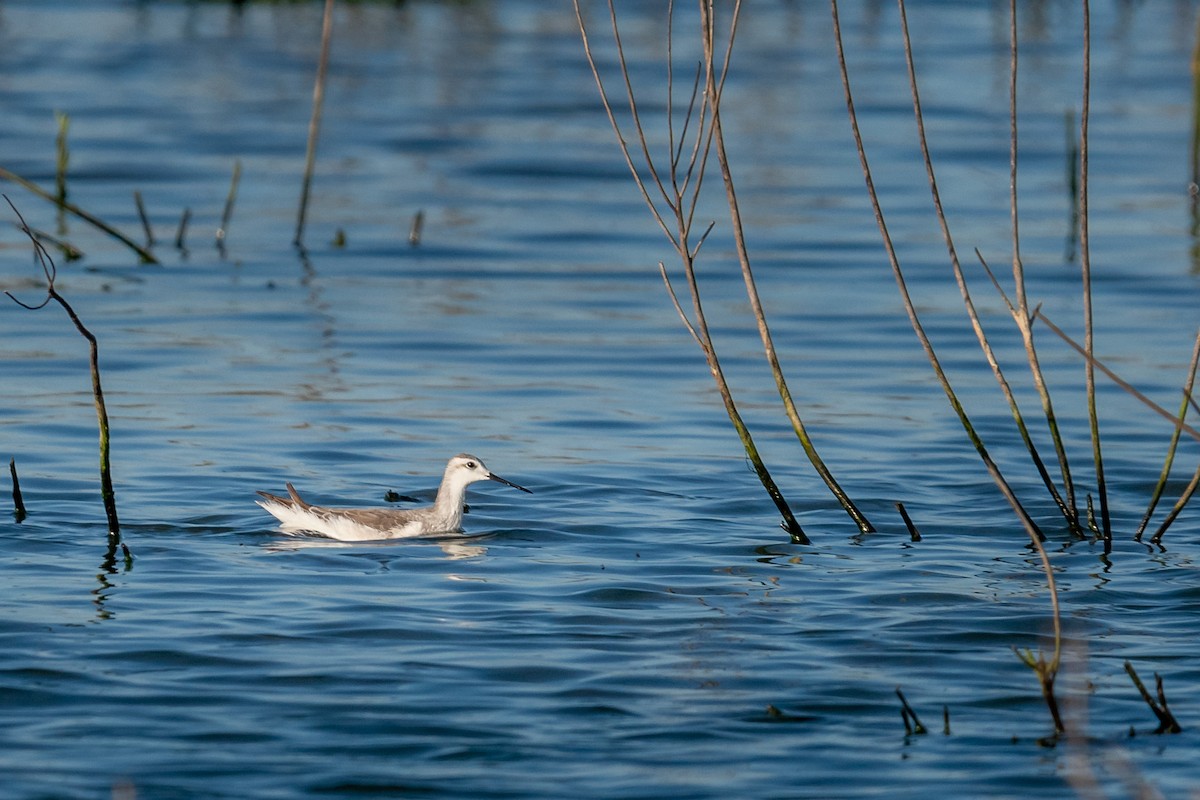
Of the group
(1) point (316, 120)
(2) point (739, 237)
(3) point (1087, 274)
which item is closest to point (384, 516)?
(2) point (739, 237)

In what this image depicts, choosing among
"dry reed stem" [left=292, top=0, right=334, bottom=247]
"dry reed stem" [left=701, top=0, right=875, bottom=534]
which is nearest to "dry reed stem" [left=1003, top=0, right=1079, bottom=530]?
"dry reed stem" [left=701, top=0, right=875, bottom=534]

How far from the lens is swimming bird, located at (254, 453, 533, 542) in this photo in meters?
10.3

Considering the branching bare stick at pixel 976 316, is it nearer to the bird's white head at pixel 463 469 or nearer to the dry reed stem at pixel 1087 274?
the dry reed stem at pixel 1087 274

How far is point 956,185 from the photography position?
24719 millimetres

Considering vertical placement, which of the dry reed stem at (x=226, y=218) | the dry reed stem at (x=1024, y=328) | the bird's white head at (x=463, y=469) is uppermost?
the dry reed stem at (x=1024, y=328)

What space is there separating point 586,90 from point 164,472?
21.0 metres

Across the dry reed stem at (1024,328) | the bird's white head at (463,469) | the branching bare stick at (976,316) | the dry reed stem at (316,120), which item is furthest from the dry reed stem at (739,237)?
the dry reed stem at (316,120)

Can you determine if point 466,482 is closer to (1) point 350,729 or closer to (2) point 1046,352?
(1) point 350,729

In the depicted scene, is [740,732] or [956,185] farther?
[956,185]

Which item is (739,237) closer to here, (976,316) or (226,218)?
(976,316)

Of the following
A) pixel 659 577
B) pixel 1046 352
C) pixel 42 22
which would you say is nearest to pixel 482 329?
pixel 1046 352

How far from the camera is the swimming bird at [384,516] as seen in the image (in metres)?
10.3

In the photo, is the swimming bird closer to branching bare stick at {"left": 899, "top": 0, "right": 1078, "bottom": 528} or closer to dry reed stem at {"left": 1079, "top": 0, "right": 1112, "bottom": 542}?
branching bare stick at {"left": 899, "top": 0, "right": 1078, "bottom": 528}

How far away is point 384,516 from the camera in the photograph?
10438mm
